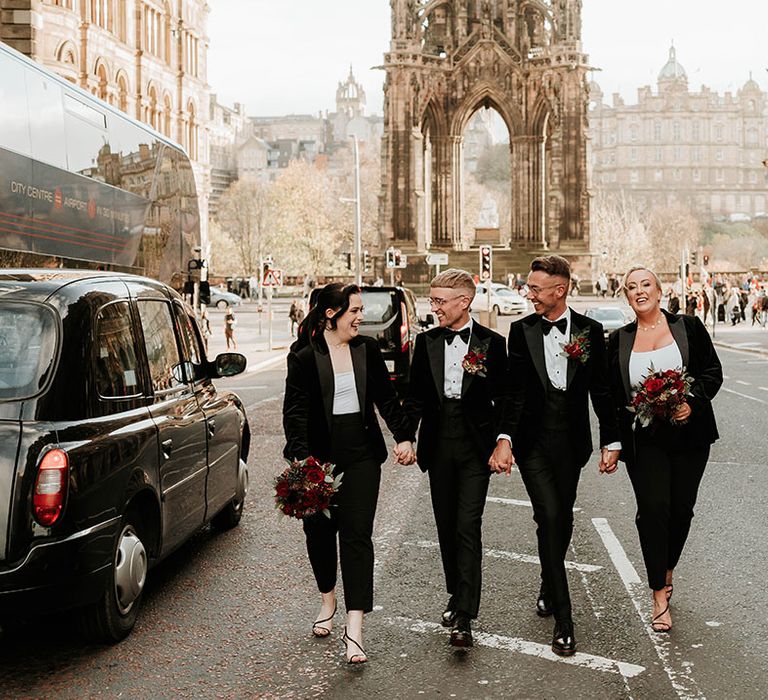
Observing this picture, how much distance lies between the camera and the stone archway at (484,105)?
224 feet

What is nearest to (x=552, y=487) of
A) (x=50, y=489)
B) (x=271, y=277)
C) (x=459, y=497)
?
(x=459, y=497)

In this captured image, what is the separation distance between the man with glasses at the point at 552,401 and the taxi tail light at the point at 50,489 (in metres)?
1.93

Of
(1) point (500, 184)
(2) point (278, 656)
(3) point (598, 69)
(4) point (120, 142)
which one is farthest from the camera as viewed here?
(1) point (500, 184)

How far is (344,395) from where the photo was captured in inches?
218

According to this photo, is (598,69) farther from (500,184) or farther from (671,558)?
(500,184)

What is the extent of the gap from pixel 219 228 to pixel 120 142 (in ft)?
264

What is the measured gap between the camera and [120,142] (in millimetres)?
17891

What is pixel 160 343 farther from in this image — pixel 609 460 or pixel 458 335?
pixel 609 460

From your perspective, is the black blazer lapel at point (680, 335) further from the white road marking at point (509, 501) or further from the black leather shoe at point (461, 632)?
the white road marking at point (509, 501)

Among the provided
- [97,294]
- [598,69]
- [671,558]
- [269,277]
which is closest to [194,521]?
[97,294]

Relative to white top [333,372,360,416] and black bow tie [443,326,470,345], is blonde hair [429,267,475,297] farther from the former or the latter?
white top [333,372,360,416]

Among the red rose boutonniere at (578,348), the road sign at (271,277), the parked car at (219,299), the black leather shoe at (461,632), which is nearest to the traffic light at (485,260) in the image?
the road sign at (271,277)

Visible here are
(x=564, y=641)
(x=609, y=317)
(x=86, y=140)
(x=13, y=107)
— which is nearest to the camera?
(x=564, y=641)

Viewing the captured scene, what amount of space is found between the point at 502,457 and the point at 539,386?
1.29ft
